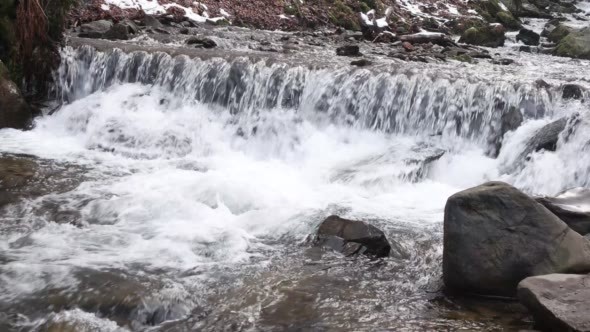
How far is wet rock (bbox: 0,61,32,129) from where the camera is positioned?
975 centimetres

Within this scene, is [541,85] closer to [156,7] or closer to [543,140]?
[543,140]

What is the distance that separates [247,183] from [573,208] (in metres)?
4.15

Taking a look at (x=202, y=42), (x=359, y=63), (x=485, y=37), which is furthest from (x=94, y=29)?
(x=485, y=37)

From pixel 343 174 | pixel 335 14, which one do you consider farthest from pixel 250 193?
pixel 335 14

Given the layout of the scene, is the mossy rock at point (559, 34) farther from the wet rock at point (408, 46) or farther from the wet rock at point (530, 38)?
the wet rock at point (408, 46)

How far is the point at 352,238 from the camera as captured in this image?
565cm

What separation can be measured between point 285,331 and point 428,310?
3.84ft

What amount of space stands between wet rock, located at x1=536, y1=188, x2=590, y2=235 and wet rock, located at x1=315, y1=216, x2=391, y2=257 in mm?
1697

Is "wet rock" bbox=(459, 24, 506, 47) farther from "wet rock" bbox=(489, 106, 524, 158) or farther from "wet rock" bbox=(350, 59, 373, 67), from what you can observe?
"wet rock" bbox=(489, 106, 524, 158)

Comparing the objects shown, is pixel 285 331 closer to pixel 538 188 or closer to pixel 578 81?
pixel 538 188

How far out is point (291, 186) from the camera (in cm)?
816

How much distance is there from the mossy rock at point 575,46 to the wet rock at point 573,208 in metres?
9.88

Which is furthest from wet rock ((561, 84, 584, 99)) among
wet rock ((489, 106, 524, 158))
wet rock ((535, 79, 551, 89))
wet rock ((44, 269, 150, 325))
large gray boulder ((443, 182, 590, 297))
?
wet rock ((44, 269, 150, 325))

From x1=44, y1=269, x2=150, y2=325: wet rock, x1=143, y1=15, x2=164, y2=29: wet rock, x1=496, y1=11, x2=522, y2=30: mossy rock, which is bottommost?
x1=44, y1=269, x2=150, y2=325: wet rock
